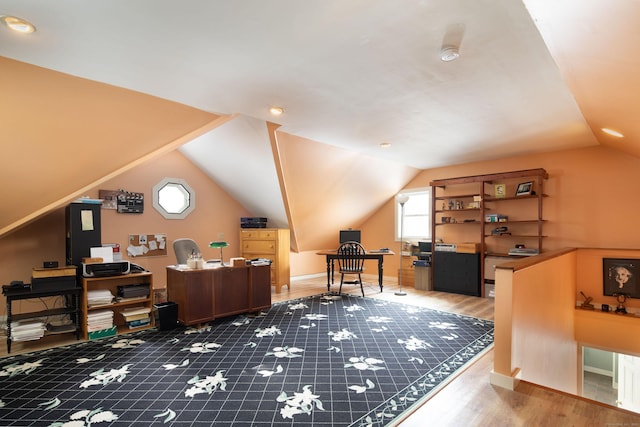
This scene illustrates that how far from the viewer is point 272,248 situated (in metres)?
5.80

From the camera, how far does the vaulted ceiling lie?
175 centimetres

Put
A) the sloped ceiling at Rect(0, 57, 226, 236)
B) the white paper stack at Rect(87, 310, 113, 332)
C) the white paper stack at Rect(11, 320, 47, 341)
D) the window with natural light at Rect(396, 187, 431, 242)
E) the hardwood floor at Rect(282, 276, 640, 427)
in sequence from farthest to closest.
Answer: the window with natural light at Rect(396, 187, 431, 242), the white paper stack at Rect(87, 310, 113, 332), the white paper stack at Rect(11, 320, 47, 341), the sloped ceiling at Rect(0, 57, 226, 236), the hardwood floor at Rect(282, 276, 640, 427)

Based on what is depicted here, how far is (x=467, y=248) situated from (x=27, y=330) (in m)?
6.14

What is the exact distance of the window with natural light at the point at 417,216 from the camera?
21.8 ft

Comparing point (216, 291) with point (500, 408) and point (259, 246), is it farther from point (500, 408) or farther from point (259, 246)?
point (500, 408)

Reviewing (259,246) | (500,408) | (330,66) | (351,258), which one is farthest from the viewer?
(259,246)

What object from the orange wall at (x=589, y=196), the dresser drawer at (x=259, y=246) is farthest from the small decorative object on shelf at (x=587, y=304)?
the dresser drawer at (x=259, y=246)

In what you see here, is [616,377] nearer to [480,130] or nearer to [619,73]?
[480,130]

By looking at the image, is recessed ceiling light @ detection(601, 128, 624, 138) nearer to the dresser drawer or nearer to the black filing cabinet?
the black filing cabinet

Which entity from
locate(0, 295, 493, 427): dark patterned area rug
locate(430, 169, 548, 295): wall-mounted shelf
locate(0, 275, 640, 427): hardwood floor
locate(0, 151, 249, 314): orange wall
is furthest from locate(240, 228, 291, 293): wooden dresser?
locate(0, 275, 640, 427): hardwood floor

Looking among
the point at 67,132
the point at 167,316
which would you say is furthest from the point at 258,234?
the point at 67,132

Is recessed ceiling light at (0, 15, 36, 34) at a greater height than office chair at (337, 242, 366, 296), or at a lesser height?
greater

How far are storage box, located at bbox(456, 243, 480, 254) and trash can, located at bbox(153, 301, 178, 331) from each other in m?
4.75

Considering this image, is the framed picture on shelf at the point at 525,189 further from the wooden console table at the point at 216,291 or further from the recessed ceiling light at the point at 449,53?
the wooden console table at the point at 216,291
